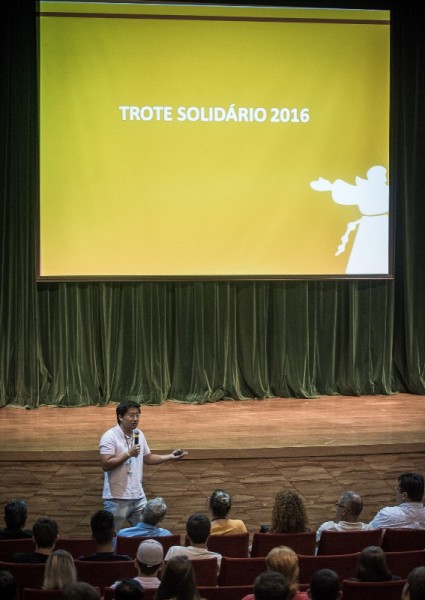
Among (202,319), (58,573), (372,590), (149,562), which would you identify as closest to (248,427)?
(202,319)

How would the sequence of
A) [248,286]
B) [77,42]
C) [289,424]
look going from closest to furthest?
[289,424] < [77,42] < [248,286]

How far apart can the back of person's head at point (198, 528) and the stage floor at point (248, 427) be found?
8.05 feet

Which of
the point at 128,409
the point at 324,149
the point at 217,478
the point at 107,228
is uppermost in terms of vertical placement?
the point at 324,149

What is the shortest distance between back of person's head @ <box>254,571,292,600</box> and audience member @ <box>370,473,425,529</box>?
100 inches

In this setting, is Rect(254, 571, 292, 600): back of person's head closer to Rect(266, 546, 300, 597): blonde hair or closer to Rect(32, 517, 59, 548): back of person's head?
Rect(266, 546, 300, 597): blonde hair

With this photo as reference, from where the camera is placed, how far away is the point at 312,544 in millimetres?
5176

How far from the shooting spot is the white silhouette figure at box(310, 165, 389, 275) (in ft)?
32.3

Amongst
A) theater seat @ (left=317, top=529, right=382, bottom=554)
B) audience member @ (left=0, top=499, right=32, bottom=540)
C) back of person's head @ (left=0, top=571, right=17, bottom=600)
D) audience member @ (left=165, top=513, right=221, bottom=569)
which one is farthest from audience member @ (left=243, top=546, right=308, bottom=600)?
audience member @ (left=0, top=499, right=32, bottom=540)

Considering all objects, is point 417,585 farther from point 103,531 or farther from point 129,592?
point 103,531

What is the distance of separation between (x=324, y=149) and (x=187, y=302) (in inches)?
83.3

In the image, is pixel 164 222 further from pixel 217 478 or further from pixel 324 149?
pixel 217 478

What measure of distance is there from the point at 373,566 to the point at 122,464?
2.66m

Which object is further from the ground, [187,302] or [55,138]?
[55,138]

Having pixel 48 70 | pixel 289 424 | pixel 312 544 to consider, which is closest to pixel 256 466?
pixel 289 424
